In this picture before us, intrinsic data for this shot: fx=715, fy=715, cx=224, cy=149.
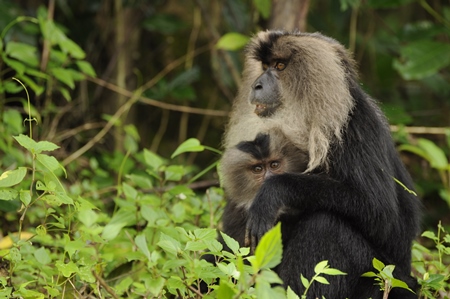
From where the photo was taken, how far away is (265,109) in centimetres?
444

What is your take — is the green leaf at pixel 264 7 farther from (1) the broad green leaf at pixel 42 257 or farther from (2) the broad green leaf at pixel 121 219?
(1) the broad green leaf at pixel 42 257

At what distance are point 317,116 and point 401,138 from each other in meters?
2.34

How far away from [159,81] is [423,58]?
2887 millimetres

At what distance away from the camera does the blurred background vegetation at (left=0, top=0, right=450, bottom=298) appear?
550 cm

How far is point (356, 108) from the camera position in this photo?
4250mm

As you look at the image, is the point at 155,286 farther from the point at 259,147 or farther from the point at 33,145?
the point at 259,147

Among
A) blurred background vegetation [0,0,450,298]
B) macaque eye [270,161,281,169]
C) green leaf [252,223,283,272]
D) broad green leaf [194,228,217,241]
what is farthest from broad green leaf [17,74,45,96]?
green leaf [252,223,283,272]

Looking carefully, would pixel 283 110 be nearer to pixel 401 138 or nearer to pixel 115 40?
pixel 401 138

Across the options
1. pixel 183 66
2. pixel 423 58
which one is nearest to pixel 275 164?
pixel 423 58

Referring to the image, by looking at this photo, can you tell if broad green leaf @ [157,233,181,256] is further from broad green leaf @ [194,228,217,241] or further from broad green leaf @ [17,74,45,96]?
broad green leaf @ [17,74,45,96]

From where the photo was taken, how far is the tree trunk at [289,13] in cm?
633

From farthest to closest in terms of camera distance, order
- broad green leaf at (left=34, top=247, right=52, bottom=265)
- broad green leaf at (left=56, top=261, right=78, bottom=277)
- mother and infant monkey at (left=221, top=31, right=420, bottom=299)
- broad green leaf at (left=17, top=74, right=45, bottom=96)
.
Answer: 1. broad green leaf at (left=17, top=74, right=45, bottom=96)
2. mother and infant monkey at (left=221, top=31, right=420, bottom=299)
3. broad green leaf at (left=34, top=247, right=52, bottom=265)
4. broad green leaf at (left=56, top=261, right=78, bottom=277)

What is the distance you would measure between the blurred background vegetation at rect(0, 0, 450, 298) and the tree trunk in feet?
0.04

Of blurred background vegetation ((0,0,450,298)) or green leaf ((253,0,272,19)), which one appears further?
green leaf ((253,0,272,19))
